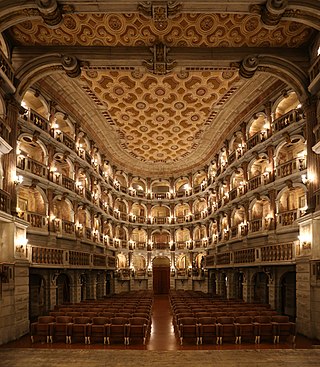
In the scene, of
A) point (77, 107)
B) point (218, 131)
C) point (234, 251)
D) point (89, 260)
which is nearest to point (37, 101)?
point (77, 107)

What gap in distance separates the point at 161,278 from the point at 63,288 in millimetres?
17504

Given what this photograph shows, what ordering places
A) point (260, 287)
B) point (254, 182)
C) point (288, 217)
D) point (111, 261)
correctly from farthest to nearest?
point (111, 261), point (260, 287), point (254, 182), point (288, 217)

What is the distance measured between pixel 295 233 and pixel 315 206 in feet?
13.8

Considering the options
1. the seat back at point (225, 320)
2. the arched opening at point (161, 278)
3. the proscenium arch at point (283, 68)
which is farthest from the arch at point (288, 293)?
the arched opening at point (161, 278)

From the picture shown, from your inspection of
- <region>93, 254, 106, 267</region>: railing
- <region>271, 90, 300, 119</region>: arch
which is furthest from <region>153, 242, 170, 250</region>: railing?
<region>271, 90, 300, 119</region>: arch

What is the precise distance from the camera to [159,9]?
532 inches

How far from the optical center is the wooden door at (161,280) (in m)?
41.5

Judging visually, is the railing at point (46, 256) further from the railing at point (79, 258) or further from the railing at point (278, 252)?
the railing at point (278, 252)

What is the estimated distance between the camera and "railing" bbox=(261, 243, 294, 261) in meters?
17.7

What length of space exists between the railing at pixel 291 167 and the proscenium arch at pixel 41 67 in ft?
37.9

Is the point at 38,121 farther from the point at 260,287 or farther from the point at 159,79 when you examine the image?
the point at 260,287

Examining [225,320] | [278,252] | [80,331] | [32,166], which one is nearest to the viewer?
[80,331]

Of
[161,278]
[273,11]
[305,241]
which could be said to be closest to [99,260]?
[161,278]

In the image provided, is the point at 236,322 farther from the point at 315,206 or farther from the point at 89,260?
the point at 89,260
